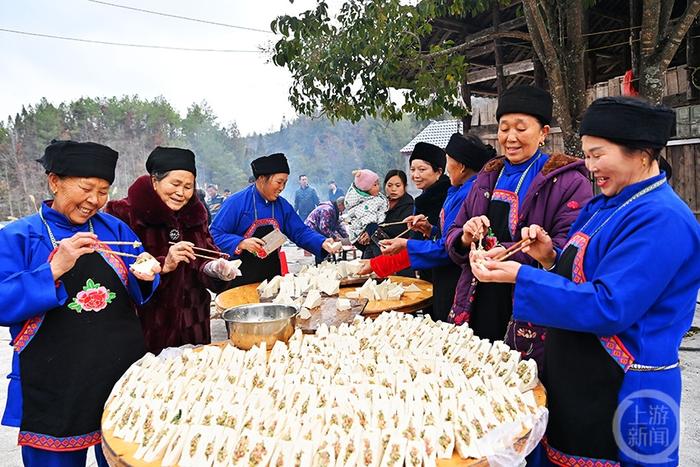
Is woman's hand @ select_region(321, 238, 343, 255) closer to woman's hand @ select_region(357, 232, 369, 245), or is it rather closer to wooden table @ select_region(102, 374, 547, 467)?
woman's hand @ select_region(357, 232, 369, 245)

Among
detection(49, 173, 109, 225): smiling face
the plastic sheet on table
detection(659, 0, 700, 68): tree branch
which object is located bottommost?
the plastic sheet on table

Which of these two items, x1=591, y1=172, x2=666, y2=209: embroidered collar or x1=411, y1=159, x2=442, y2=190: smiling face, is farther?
x1=411, y1=159, x2=442, y2=190: smiling face

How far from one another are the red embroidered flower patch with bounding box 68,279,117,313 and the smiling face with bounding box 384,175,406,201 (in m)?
3.81

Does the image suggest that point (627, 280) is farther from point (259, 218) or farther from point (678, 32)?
point (678, 32)

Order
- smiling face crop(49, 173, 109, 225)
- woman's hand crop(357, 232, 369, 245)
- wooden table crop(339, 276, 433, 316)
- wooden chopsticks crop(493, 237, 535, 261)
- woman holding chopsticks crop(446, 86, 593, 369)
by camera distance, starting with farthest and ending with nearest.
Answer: woman's hand crop(357, 232, 369, 245), wooden table crop(339, 276, 433, 316), woman holding chopsticks crop(446, 86, 593, 369), smiling face crop(49, 173, 109, 225), wooden chopsticks crop(493, 237, 535, 261)

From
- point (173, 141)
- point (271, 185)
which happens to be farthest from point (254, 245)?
point (173, 141)

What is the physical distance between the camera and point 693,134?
20.7ft

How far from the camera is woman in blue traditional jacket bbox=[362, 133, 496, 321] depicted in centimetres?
323

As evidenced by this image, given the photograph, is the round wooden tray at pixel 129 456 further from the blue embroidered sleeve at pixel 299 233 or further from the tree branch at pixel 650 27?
the tree branch at pixel 650 27

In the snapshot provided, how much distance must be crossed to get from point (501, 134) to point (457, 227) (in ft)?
2.07

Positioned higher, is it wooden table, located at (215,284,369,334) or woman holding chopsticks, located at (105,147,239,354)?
woman holding chopsticks, located at (105,147,239,354)

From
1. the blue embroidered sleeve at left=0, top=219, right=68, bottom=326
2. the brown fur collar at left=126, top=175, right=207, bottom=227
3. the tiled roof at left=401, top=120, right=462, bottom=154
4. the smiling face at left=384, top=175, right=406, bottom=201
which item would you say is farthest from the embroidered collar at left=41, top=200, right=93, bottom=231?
the tiled roof at left=401, top=120, right=462, bottom=154

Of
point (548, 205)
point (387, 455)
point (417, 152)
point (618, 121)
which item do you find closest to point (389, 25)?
point (417, 152)

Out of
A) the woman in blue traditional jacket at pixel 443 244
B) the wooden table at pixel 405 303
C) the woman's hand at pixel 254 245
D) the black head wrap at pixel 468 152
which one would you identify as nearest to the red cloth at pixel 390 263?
the woman in blue traditional jacket at pixel 443 244
